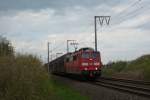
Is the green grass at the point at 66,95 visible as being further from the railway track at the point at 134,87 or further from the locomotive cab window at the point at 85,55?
the locomotive cab window at the point at 85,55

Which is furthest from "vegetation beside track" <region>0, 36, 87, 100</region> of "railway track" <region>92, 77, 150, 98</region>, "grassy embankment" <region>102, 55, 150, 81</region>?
"grassy embankment" <region>102, 55, 150, 81</region>

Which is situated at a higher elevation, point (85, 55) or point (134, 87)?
point (85, 55)

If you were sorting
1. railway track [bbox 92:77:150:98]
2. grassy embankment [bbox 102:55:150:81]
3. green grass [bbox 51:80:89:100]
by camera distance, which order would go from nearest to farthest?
green grass [bbox 51:80:89:100] < railway track [bbox 92:77:150:98] < grassy embankment [bbox 102:55:150:81]

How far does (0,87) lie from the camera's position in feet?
53.3

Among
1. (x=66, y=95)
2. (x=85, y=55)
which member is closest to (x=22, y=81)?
(x=66, y=95)

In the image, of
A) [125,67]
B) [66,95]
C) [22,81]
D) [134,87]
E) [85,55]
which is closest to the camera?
[22,81]

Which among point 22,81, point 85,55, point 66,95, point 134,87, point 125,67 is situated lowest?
point 66,95

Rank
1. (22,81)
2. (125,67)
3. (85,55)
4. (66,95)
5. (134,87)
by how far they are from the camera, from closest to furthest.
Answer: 1. (22,81)
2. (66,95)
3. (134,87)
4. (85,55)
5. (125,67)

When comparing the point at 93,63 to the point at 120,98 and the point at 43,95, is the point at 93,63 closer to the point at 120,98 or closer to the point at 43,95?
the point at 120,98

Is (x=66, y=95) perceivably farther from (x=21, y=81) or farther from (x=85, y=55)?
(x=85, y=55)

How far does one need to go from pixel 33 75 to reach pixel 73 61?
28.1 meters

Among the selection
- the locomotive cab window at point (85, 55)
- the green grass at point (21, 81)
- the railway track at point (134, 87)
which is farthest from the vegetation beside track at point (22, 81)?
the locomotive cab window at point (85, 55)

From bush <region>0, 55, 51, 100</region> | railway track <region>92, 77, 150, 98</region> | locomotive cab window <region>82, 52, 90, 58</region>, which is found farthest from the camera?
locomotive cab window <region>82, 52, 90, 58</region>

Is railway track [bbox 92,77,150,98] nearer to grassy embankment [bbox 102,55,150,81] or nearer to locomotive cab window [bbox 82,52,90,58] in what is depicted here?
locomotive cab window [bbox 82,52,90,58]
